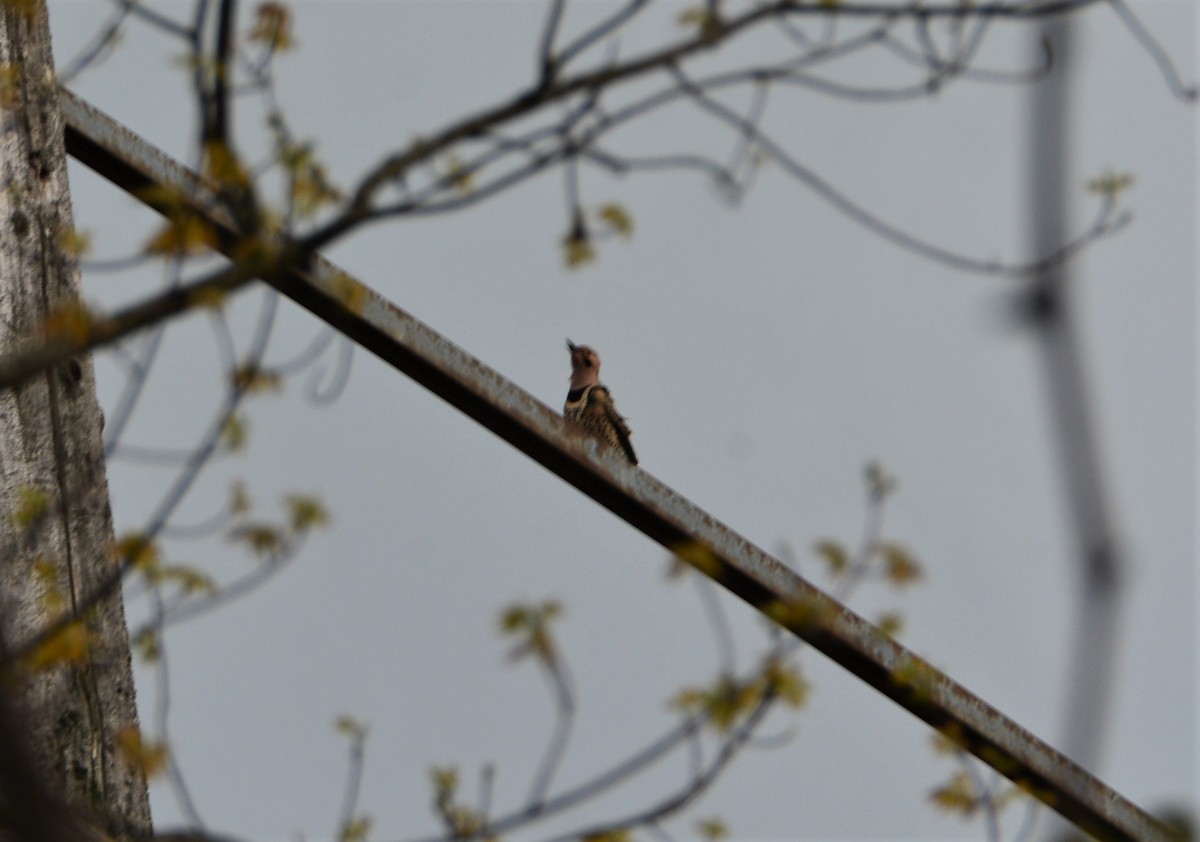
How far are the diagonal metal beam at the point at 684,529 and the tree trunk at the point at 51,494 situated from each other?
343mm

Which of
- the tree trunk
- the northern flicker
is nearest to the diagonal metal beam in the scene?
the tree trunk

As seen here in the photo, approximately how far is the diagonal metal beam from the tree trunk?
343 millimetres

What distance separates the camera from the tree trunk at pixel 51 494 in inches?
145

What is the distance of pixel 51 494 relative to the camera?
13.1 ft

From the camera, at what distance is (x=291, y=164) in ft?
10.3

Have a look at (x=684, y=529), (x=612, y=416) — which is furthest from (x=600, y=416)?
(x=684, y=529)

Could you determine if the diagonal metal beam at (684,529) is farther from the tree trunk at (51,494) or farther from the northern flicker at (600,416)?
the northern flicker at (600,416)

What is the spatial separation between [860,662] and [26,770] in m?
2.67

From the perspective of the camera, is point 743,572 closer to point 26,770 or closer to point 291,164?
point 291,164

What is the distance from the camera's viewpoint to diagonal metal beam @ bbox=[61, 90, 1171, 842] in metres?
3.96

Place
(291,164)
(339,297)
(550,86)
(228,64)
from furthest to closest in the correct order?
(339,297) → (291,164) → (550,86) → (228,64)

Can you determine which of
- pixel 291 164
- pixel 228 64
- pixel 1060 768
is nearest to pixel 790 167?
pixel 291 164

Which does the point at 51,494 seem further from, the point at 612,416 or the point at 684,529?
the point at 612,416

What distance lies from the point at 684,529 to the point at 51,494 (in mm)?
1632
